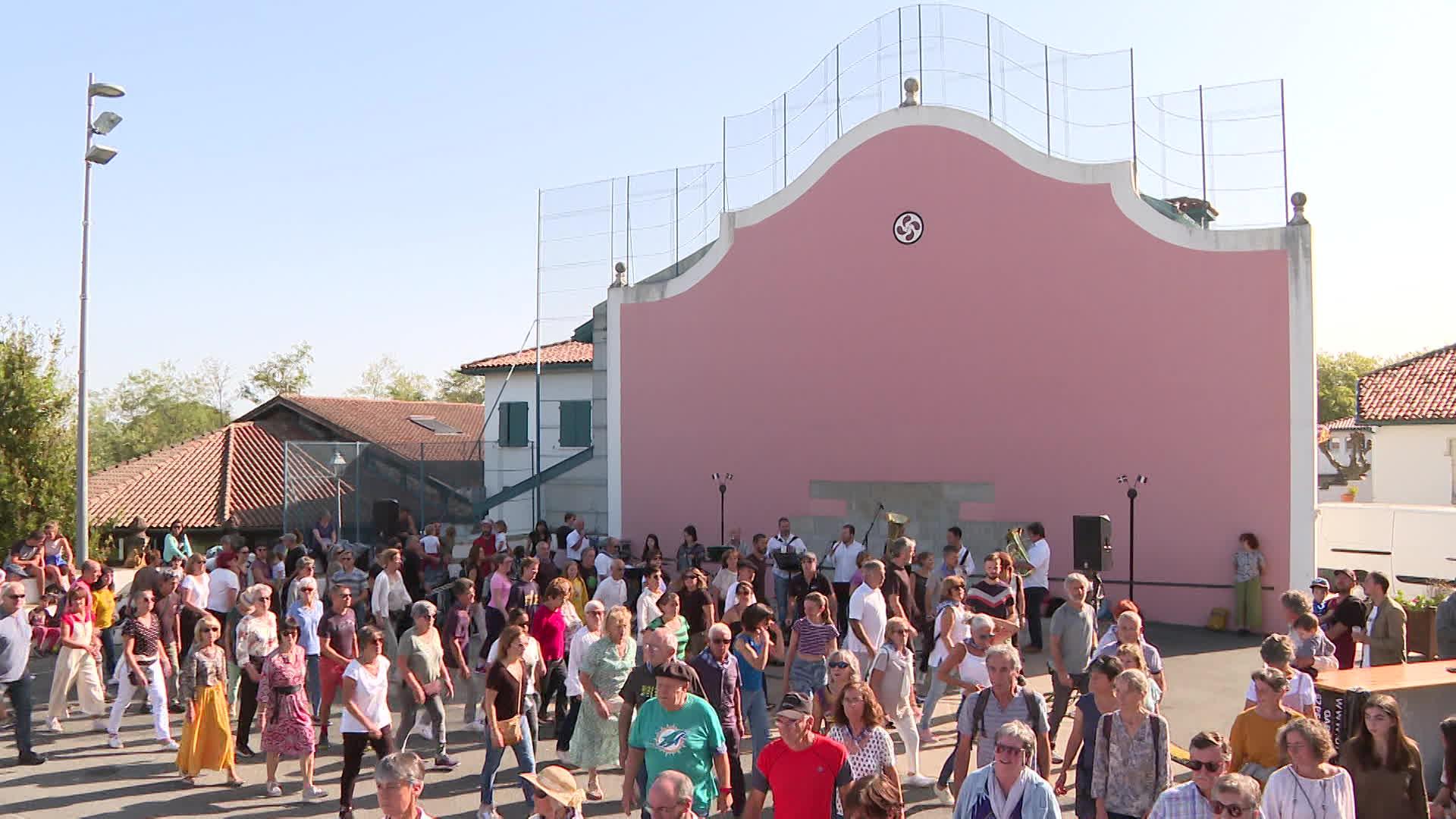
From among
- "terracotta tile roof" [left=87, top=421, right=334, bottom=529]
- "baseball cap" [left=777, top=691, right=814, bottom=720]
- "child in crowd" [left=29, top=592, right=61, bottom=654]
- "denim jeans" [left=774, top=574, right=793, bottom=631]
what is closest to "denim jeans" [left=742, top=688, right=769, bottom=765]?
"baseball cap" [left=777, top=691, right=814, bottom=720]

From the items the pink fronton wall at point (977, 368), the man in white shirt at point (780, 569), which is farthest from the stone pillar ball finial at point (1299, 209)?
the man in white shirt at point (780, 569)

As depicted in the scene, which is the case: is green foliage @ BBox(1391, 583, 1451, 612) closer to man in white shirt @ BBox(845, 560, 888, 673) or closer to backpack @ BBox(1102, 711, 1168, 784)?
man in white shirt @ BBox(845, 560, 888, 673)

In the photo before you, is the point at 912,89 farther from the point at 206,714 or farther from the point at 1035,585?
the point at 206,714

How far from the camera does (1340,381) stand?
71250 mm

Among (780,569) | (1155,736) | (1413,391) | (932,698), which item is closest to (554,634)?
(932,698)

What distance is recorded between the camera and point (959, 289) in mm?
18047

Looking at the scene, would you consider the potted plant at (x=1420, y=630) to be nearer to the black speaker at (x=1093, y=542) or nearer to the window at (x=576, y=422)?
the black speaker at (x=1093, y=542)

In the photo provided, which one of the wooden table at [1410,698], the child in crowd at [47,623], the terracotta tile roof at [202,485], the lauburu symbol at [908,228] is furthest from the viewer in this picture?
the terracotta tile roof at [202,485]

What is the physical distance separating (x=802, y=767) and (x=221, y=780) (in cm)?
606

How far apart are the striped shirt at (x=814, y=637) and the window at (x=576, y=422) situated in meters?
19.1

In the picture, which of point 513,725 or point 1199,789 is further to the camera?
point 513,725

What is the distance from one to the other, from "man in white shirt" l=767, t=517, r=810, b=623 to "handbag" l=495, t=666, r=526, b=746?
695cm

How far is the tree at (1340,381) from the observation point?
225ft

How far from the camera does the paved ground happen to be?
8562 mm
